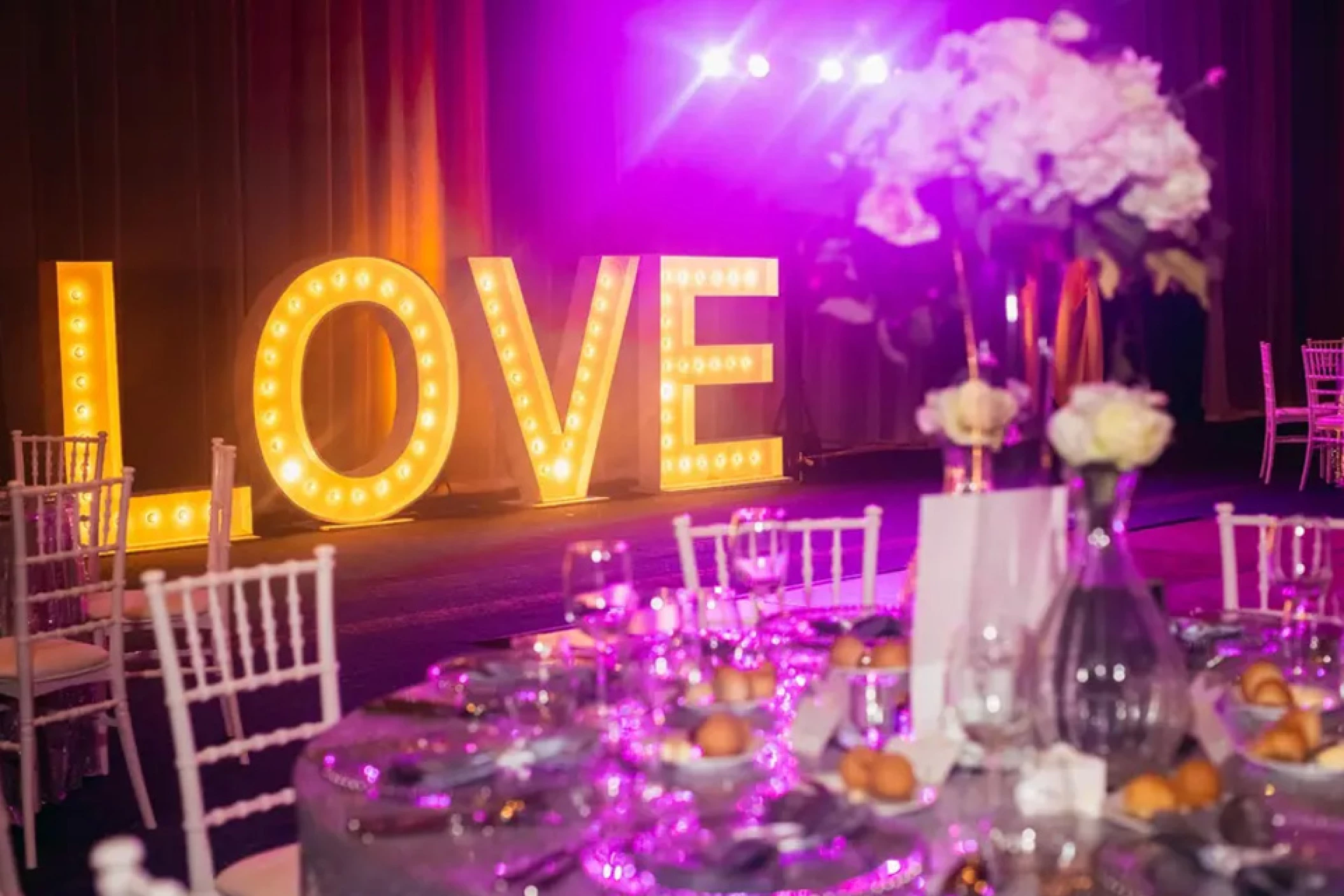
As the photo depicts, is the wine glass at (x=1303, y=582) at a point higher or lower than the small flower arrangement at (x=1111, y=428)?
lower

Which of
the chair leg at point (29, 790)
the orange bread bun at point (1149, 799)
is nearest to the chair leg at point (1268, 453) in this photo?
the chair leg at point (29, 790)

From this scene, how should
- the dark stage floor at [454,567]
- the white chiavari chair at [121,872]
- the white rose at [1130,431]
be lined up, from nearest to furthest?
1. the white chiavari chair at [121,872]
2. the white rose at [1130,431]
3. the dark stage floor at [454,567]

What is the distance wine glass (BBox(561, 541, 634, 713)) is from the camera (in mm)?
2012

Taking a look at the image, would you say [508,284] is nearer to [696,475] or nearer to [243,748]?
[696,475]

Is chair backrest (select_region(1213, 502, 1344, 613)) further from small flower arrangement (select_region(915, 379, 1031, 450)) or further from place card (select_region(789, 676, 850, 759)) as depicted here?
place card (select_region(789, 676, 850, 759))

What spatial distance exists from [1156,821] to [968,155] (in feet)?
→ 2.48

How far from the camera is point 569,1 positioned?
9.48 m

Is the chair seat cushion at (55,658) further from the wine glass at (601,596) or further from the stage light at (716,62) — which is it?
the stage light at (716,62)

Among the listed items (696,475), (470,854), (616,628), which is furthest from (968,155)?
(696,475)

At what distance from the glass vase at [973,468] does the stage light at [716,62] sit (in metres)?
8.23

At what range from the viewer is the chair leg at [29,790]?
345cm

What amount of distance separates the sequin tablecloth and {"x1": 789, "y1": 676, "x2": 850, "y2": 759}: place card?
8.05 feet

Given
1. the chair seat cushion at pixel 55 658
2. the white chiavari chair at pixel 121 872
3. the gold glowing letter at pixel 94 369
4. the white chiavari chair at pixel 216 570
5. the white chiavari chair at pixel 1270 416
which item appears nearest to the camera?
the white chiavari chair at pixel 121 872

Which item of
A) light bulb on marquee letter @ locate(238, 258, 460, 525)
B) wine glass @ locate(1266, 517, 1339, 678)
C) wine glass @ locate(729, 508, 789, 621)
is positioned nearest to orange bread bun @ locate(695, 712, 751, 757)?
wine glass @ locate(729, 508, 789, 621)
